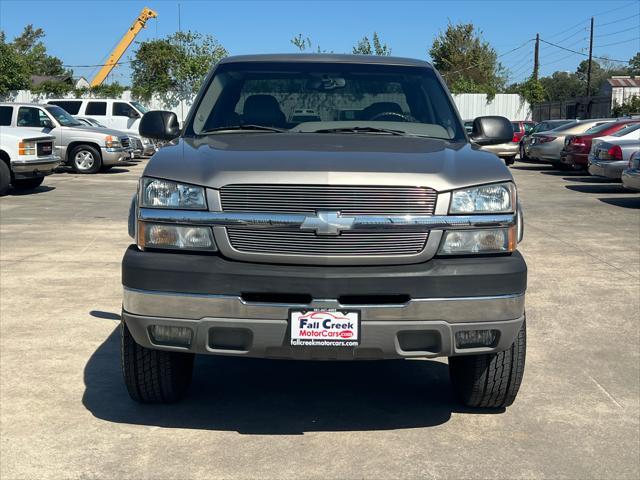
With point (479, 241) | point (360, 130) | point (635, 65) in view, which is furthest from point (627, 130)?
point (635, 65)

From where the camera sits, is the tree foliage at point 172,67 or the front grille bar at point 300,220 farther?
the tree foliage at point 172,67

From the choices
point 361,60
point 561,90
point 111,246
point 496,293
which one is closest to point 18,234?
point 111,246

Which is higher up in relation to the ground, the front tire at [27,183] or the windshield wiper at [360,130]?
the windshield wiper at [360,130]

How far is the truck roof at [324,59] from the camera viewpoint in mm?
5598

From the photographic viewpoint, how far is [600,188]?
1867cm

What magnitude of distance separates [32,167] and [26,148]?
0.37 m

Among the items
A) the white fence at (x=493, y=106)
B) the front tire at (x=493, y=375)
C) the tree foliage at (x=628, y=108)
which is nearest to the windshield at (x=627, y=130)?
the front tire at (x=493, y=375)

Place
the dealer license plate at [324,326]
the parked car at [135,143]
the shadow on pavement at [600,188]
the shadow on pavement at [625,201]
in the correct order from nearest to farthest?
the dealer license plate at [324,326] < the shadow on pavement at [625,201] < the shadow on pavement at [600,188] < the parked car at [135,143]

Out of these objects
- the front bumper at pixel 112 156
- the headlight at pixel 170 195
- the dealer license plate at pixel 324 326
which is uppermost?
the headlight at pixel 170 195

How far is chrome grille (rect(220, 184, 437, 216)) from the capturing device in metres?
3.80

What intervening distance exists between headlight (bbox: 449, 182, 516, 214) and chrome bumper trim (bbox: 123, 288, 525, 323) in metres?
0.42

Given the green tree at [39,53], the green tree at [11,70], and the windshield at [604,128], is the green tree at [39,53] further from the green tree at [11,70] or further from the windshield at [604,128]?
the windshield at [604,128]

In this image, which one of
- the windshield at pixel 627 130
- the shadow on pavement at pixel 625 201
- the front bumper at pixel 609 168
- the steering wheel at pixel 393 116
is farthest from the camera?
the windshield at pixel 627 130

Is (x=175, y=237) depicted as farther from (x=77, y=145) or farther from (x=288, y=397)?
(x=77, y=145)
